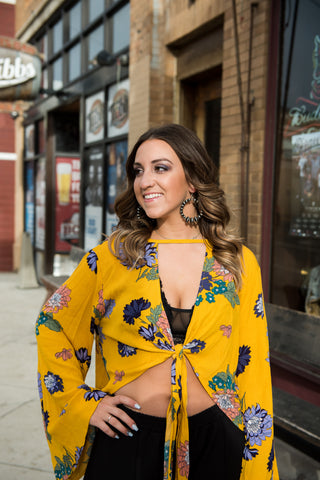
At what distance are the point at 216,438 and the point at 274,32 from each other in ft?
12.5

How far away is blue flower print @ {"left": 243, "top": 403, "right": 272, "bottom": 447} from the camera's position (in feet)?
6.12

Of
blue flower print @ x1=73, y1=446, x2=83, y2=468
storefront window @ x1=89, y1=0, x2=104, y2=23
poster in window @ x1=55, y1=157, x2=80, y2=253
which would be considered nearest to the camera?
blue flower print @ x1=73, y1=446, x2=83, y2=468

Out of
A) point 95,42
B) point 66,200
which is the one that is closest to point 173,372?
point 95,42

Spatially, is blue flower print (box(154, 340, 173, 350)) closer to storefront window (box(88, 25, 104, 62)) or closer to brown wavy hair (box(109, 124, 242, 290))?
brown wavy hair (box(109, 124, 242, 290))

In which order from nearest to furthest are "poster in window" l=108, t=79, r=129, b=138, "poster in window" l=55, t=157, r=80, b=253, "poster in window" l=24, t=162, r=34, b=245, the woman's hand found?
the woman's hand → "poster in window" l=108, t=79, r=129, b=138 → "poster in window" l=55, t=157, r=80, b=253 → "poster in window" l=24, t=162, r=34, b=245

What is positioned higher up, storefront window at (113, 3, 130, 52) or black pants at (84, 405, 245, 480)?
storefront window at (113, 3, 130, 52)

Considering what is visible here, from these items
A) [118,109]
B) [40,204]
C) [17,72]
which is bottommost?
[40,204]

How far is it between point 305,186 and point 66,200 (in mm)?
7471

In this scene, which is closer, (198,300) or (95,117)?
(198,300)

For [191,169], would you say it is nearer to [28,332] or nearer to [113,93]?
[28,332]

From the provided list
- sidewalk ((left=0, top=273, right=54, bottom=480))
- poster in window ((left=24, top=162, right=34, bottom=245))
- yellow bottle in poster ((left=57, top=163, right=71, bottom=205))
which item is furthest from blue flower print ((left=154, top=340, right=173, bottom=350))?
poster in window ((left=24, top=162, right=34, bottom=245))

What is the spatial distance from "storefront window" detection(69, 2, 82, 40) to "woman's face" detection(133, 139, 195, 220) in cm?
832

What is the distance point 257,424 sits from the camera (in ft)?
6.14

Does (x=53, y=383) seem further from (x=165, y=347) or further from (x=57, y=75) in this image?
(x=57, y=75)
